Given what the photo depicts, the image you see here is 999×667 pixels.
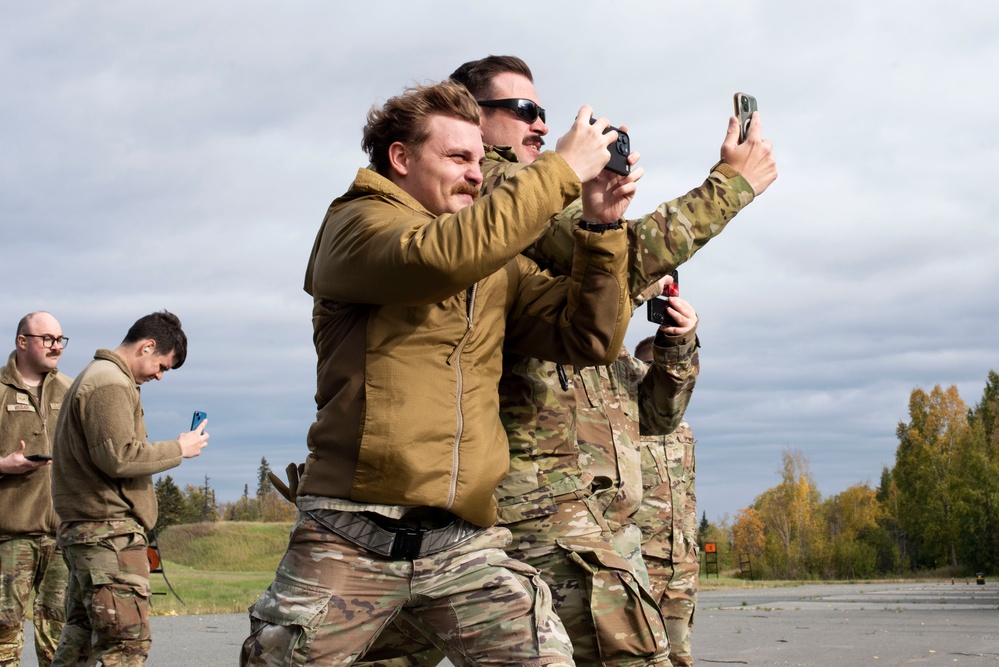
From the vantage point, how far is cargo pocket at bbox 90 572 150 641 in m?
6.28

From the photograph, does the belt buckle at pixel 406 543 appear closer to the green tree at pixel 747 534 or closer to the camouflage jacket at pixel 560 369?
the camouflage jacket at pixel 560 369

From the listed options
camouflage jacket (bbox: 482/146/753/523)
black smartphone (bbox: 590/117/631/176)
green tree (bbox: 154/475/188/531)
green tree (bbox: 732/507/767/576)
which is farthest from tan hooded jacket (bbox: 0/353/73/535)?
green tree (bbox: 732/507/767/576)

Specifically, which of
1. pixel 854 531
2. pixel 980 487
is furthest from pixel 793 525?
pixel 980 487

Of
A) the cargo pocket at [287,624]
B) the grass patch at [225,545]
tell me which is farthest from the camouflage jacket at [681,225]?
the grass patch at [225,545]

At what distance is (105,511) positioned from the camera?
21.2 ft

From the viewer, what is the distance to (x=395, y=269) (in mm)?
2938

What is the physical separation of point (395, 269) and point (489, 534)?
2.89ft

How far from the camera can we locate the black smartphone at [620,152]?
3.36m

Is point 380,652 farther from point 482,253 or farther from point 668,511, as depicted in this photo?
point 668,511

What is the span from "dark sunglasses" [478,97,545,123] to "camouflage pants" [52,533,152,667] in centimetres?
374

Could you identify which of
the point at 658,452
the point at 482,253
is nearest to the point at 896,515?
the point at 658,452

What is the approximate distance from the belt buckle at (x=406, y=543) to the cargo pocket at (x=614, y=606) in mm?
701

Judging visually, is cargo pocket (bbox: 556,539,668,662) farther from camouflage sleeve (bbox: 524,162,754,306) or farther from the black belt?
camouflage sleeve (bbox: 524,162,754,306)

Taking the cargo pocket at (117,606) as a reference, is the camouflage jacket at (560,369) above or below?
above
